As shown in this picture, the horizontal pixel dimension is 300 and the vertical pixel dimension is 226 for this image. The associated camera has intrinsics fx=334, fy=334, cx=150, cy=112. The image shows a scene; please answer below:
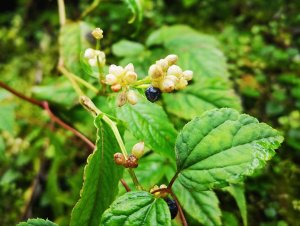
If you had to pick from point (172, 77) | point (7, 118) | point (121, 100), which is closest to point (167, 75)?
point (172, 77)

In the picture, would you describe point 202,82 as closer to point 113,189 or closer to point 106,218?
point 113,189

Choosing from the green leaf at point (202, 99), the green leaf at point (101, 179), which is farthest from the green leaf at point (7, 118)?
the green leaf at point (101, 179)

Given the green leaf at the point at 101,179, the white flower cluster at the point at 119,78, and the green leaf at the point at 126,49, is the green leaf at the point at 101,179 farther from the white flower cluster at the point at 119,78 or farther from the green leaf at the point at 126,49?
the green leaf at the point at 126,49

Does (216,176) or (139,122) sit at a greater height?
(139,122)

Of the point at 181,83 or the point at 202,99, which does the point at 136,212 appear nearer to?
the point at 181,83

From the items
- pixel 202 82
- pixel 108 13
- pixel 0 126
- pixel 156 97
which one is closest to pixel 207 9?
pixel 108 13

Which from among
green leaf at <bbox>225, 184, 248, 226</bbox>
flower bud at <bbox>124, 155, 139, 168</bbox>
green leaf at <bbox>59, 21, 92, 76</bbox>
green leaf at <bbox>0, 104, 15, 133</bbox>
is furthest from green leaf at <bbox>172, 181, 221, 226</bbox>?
green leaf at <bbox>0, 104, 15, 133</bbox>
